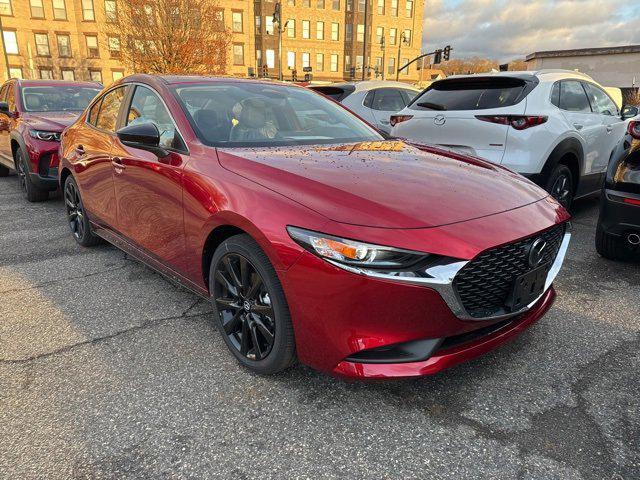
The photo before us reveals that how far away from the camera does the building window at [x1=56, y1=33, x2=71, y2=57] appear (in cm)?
3775

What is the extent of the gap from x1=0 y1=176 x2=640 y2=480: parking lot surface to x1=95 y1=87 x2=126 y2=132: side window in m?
1.53

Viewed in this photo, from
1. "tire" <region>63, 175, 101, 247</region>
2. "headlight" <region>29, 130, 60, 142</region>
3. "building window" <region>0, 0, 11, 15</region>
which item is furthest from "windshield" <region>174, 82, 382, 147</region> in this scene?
"building window" <region>0, 0, 11, 15</region>

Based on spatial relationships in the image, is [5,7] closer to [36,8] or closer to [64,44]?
[36,8]

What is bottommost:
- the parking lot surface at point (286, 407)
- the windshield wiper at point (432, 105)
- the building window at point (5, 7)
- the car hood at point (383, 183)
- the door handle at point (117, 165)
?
the parking lot surface at point (286, 407)

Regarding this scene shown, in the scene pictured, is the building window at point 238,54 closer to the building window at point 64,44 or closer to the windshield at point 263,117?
the building window at point 64,44

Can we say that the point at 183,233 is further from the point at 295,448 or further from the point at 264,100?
the point at 295,448

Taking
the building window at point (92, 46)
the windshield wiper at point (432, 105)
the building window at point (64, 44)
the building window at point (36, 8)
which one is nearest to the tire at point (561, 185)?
the windshield wiper at point (432, 105)

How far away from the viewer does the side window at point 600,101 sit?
5.67 meters

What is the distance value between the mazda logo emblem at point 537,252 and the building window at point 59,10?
4487 centimetres

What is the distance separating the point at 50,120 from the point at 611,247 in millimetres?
6952

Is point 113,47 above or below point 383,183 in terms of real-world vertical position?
above

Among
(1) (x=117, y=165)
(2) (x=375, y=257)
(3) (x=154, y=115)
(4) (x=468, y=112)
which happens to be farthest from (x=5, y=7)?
(2) (x=375, y=257)

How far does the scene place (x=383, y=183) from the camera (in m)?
2.30

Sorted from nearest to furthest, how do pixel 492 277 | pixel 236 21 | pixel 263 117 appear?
1. pixel 492 277
2. pixel 263 117
3. pixel 236 21
